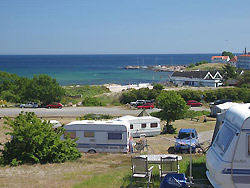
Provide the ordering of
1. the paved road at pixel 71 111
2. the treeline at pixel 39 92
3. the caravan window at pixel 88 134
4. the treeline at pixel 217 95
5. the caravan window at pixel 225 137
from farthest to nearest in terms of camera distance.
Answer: the treeline at pixel 217 95 < the treeline at pixel 39 92 < the paved road at pixel 71 111 < the caravan window at pixel 88 134 < the caravan window at pixel 225 137

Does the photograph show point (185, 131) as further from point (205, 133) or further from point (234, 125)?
point (234, 125)

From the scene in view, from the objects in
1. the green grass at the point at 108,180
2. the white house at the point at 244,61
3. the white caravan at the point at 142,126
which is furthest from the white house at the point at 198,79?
the green grass at the point at 108,180

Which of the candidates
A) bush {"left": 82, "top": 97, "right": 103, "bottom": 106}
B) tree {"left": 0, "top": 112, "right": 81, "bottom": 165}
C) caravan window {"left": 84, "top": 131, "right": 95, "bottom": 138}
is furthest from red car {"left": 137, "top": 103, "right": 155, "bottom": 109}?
tree {"left": 0, "top": 112, "right": 81, "bottom": 165}

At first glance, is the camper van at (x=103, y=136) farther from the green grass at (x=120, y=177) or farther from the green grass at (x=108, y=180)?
the green grass at (x=108, y=180)

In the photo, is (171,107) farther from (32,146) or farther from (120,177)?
(120,177)

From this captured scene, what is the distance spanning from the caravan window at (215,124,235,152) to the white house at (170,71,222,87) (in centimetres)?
6577

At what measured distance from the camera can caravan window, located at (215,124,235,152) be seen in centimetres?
706

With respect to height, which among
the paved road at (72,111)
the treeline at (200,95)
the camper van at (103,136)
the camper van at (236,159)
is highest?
the camper van at (236,159)

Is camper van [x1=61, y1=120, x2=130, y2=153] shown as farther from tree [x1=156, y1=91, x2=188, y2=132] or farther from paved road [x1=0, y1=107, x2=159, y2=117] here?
paved road [x1=0, y1=107, x2=159, y2=117]

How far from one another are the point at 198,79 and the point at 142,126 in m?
52.4

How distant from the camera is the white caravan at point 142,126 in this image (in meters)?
24.1

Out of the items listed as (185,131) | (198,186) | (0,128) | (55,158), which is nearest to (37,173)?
(55,158)

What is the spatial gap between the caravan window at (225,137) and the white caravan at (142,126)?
A: 52.7 feet

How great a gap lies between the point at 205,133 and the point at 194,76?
2134 inches
